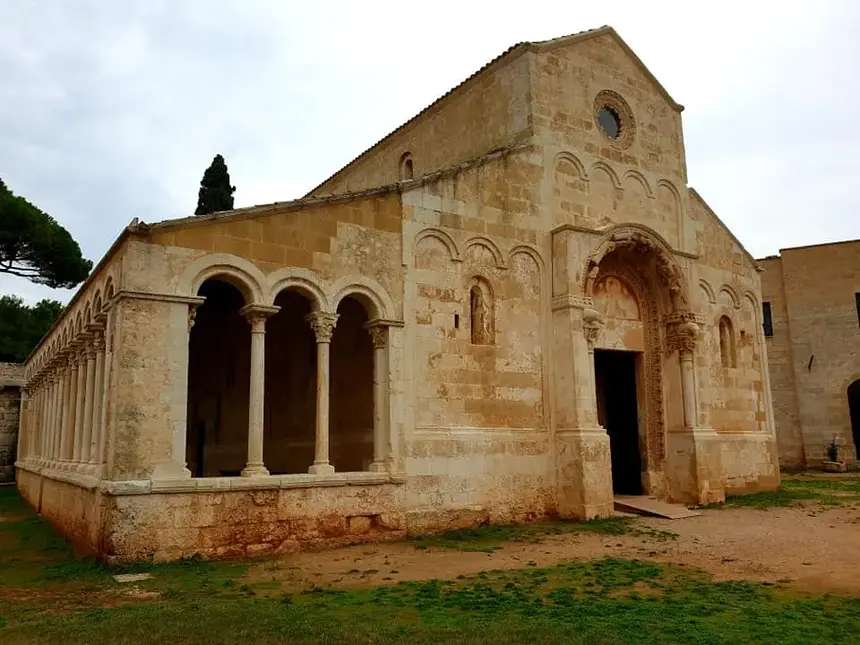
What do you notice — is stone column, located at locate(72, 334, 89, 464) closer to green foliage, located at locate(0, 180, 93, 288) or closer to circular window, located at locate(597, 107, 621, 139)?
circular window, located at locate(597, 107, 621, 139)

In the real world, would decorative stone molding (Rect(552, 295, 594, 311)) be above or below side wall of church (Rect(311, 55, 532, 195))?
below

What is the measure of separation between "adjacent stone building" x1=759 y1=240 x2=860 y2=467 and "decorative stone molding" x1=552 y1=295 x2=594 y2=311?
17.8 metres

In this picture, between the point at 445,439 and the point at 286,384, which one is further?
the point at 286,384

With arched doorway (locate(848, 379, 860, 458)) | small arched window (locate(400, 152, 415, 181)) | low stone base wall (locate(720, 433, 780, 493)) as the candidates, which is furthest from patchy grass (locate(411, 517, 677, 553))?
arched doorway (locate(848, 379, 860, 458))

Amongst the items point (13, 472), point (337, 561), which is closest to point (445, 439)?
point (337, 561)

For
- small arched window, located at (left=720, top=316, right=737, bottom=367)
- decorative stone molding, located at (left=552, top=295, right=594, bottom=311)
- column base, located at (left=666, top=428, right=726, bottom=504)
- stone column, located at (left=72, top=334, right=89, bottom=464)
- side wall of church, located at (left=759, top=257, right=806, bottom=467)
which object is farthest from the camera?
side wall of church, located at (left=759, top=257, right=806, bottom=467)

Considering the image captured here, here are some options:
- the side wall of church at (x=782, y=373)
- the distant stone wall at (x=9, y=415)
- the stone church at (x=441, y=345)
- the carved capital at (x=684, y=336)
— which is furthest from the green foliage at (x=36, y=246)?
the side wall of church at (x=782, y=373)

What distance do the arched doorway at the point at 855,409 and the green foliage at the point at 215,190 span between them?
78.9 ft

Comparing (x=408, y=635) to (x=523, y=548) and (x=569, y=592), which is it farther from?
(x=523, y=548)

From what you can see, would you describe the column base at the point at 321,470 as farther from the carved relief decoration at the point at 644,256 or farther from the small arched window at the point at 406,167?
the small arched window at the point at 406,167

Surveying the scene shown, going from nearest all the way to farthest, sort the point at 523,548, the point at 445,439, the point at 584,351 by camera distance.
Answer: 1. the point at 523,548
2. the point at 445,439
3. the point at 584,351

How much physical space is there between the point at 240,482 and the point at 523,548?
13.4ft

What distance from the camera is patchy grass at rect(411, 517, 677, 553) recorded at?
34.4 feet

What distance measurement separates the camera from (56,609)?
6.87m
